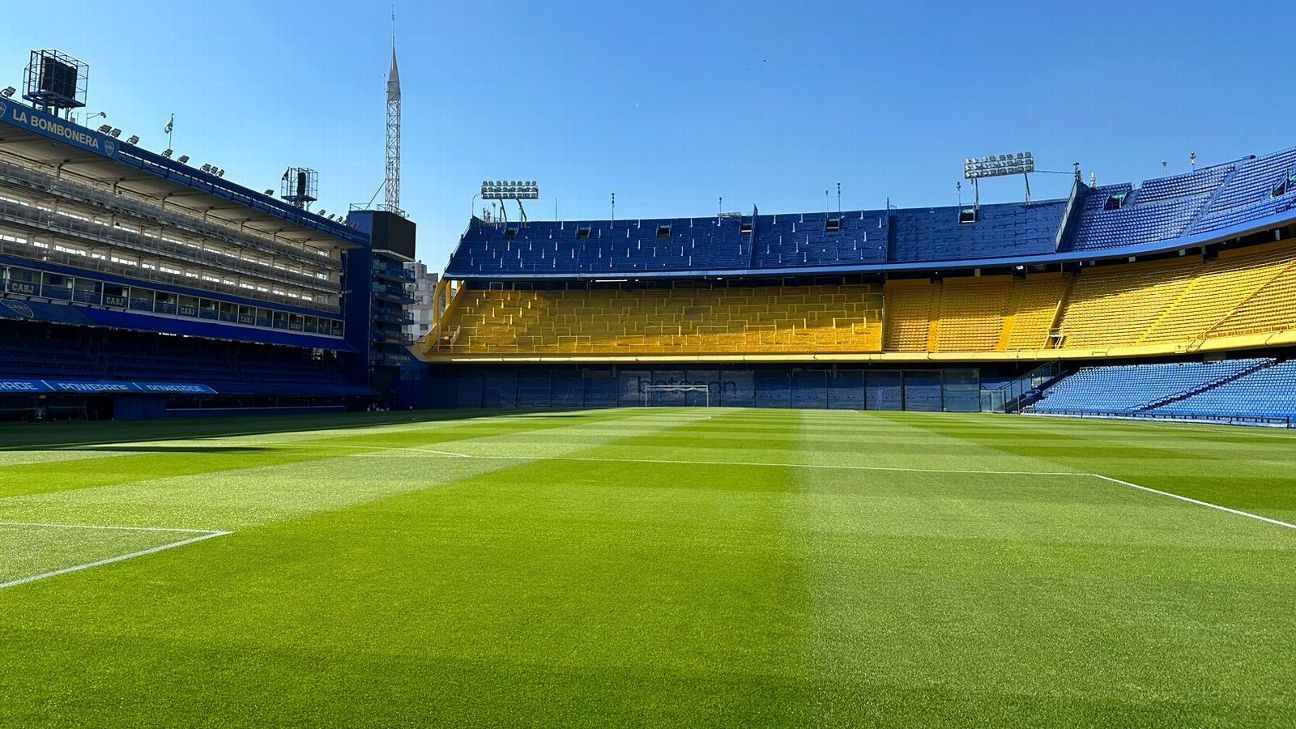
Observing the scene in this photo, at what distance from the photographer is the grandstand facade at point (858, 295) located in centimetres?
5016

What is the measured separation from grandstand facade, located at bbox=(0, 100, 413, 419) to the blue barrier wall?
778 centimetres

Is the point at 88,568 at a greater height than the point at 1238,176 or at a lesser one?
lesser

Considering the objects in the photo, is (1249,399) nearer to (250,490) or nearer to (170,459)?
(250,490)

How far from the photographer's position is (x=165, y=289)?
44281 mm

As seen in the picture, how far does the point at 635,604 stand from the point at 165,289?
161ft

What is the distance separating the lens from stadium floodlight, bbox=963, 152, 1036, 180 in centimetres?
6600

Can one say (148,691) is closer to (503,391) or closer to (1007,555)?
(1007,555)

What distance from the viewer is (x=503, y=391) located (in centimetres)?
6469

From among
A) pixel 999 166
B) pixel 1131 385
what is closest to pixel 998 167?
pixel 999 166

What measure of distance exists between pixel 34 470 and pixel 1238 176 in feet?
220

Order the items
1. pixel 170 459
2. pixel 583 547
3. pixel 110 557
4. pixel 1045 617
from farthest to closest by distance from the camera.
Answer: pixel 170 459, pixel 583 547, pixel 110 557, pixel 1045 617

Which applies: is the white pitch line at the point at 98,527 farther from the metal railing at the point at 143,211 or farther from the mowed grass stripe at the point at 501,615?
the metal railing at the point at 143,211

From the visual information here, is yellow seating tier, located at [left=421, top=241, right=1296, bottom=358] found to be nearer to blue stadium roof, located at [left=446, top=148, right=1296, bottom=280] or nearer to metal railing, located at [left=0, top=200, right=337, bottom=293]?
blue stadium roof, located at [left=446, top=148, right=1296, bottom=280]

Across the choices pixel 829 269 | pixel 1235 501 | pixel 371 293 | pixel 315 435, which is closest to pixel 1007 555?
pixel 1235 501
